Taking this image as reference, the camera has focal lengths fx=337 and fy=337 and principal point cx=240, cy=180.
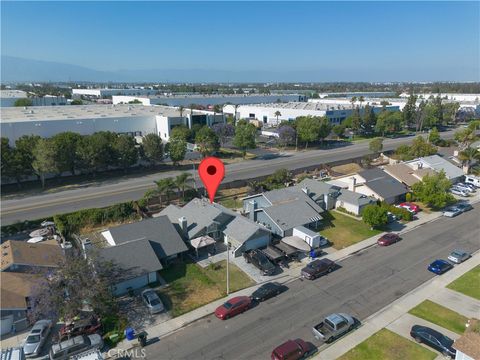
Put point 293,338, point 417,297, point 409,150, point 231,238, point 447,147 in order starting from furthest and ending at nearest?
point 447,147, point 409,150, point 231,238, point 417,297, point 293,338

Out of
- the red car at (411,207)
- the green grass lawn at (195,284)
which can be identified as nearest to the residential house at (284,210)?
the green grass lawn at (195,284)

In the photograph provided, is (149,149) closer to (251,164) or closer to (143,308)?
(251,164)

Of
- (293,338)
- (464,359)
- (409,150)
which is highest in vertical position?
(409,150)

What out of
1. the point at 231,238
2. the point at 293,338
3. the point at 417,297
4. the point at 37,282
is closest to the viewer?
the point at 293,338

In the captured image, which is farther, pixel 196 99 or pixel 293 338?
pixel 196 99

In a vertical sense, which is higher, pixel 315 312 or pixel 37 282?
pixel 37 282

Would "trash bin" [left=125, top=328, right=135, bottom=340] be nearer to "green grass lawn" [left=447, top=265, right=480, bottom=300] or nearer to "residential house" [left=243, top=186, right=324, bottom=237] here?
"residential house" [left=243, top=186, right=324, bottom=237]

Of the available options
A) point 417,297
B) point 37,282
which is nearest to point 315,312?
point 417,297

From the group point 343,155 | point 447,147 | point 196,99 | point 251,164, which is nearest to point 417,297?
point 251,164
